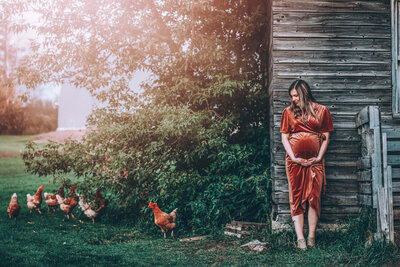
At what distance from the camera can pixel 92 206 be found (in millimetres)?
8141

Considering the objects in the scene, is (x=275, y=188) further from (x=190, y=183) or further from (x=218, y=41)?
(x=218, y=41)

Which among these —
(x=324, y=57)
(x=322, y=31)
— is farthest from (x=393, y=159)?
(x=322, y=31)

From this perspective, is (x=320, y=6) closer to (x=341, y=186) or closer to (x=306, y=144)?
(x=306, y=144)

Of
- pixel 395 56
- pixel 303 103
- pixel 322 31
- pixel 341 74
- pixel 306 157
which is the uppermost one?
pixel 322 31

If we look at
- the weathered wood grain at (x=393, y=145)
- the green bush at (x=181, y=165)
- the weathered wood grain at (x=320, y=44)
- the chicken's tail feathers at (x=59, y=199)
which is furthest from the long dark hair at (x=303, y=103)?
the chicken's tail feathers at (x=59, y=199)

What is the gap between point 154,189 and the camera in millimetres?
7375

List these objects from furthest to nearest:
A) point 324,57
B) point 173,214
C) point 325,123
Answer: point 173,214 < point 324,57 < point 325,123

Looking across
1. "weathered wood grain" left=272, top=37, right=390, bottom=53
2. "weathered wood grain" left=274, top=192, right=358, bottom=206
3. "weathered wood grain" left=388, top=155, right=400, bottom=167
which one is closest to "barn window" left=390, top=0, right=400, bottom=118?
"weathered wood grain" left=272, top=37, right=390, bottom=53

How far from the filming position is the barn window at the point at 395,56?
241 inches

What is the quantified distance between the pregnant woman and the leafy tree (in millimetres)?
1191

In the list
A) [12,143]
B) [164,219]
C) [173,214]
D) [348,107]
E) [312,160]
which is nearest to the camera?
[312,160]

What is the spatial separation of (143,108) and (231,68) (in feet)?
6.59

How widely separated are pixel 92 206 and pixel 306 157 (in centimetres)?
473

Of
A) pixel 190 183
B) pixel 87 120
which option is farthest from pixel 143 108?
pixel 190 183
